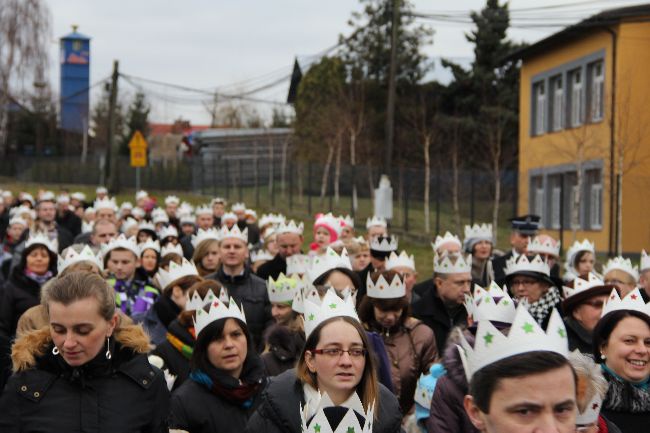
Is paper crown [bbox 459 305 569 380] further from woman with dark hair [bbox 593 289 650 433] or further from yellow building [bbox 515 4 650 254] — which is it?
yellow building [bbox 515 4 650 254]

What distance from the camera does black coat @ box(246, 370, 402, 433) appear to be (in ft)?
16.5

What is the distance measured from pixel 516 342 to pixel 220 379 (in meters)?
3.14

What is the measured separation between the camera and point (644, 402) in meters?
5.85

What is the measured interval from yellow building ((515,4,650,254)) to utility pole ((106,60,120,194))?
16159 mm

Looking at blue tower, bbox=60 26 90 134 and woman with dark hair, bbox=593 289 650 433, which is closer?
woman with dark hair, bbox=593 289 650 433

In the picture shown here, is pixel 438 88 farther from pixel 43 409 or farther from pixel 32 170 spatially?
pixel 43 409

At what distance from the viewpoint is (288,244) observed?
1259cm

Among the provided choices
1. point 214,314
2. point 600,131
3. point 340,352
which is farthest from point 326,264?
point 600,131

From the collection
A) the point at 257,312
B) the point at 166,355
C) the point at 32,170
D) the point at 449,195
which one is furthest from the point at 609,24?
the point at 32,170

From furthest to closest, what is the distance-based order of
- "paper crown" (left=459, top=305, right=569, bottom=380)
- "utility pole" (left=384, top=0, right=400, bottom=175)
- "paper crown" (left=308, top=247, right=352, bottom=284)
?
"utility pole" (left=384, top=0, right=400, bottom=175) < "paper crown" (left=308, top=247, right=352, bottom=284) < "paper crown" (left=459, top=305, right=569, bottom=380)

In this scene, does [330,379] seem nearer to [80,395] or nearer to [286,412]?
[286,412]

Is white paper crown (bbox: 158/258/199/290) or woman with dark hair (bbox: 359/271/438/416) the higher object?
white paper crown (bbox: 158/258/199/290)

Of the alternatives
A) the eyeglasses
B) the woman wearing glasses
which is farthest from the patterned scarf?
the eyeglasses

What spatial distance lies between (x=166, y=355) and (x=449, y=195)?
982 inches
